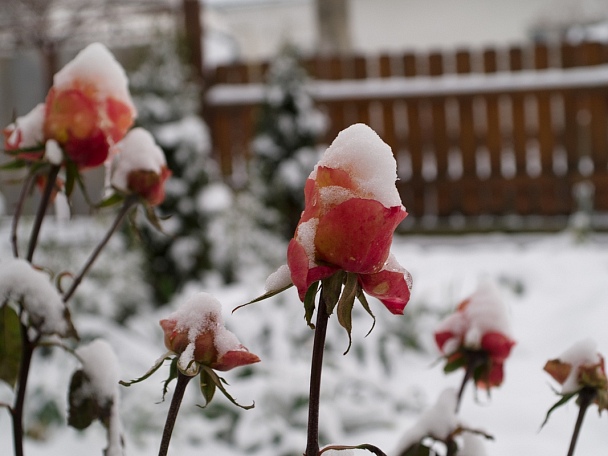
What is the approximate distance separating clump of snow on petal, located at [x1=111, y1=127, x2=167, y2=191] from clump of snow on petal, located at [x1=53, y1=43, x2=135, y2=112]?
0.02 meters

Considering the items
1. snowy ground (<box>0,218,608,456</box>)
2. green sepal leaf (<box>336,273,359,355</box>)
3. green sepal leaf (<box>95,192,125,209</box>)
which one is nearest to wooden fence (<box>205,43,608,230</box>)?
snowy ground (<box>0,218,608,456</box>)

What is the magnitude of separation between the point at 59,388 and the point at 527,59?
14.5 ft

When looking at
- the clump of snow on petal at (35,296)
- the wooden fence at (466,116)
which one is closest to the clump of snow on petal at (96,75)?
the clump of snow on petal at (35,296)

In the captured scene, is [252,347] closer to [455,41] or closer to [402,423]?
[402,423]

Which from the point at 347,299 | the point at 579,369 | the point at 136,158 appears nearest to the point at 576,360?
the point at 579,369

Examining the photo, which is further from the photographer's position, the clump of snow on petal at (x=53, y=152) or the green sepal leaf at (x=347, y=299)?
the clump of snow on petal at (x=53, y=152)

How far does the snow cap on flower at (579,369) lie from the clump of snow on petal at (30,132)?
33 centimetres

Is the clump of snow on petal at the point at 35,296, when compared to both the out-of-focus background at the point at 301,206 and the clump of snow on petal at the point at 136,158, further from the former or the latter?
the out-of-focus background at the point at 301,206

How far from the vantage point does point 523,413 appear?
1.49m

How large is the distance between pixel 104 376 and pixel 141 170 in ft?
0.42

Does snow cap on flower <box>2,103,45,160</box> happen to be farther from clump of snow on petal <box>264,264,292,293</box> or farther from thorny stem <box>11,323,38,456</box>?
clump of snow on petal <box>264,264,292,293</box>

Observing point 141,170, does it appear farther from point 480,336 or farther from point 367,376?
point 367,376

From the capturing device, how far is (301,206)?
4.20 metres

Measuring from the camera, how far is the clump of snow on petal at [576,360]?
16.1 inches
